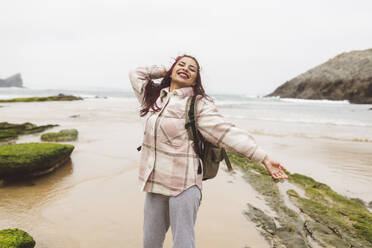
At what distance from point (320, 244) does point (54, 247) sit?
139 inches

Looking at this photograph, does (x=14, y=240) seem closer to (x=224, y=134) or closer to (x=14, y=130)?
(x=224, y=134)

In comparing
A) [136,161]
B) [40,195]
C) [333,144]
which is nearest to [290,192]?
[136,161]

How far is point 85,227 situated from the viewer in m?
3.71

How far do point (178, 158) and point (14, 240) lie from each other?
2004 millimetres

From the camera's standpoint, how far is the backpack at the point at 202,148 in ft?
6.93

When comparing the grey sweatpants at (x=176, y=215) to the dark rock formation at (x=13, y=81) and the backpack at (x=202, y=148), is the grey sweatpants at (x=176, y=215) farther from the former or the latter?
the dark rock formation at (x=13, y=81)

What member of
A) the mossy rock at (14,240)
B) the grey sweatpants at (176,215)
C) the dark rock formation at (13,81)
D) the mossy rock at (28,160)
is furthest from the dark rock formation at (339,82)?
the dark rock formation at (13,81)

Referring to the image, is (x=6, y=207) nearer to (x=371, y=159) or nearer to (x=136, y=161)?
(x=136, y=161)

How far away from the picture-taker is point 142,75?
2713mm

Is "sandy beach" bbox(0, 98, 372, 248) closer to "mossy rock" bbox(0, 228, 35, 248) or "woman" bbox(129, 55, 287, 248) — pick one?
"mossy rock" bbox(0, 228, 35, 248)

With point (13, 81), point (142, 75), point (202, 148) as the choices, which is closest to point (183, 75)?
point (142, 75)

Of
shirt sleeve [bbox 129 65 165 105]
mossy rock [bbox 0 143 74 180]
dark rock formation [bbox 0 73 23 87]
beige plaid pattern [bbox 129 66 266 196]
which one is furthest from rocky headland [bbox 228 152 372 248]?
dark rock formation [bbox 0 73 23 87]

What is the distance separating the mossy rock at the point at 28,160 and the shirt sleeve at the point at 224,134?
4497 millimetres

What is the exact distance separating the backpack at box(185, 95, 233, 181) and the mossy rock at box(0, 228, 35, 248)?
2068mm
